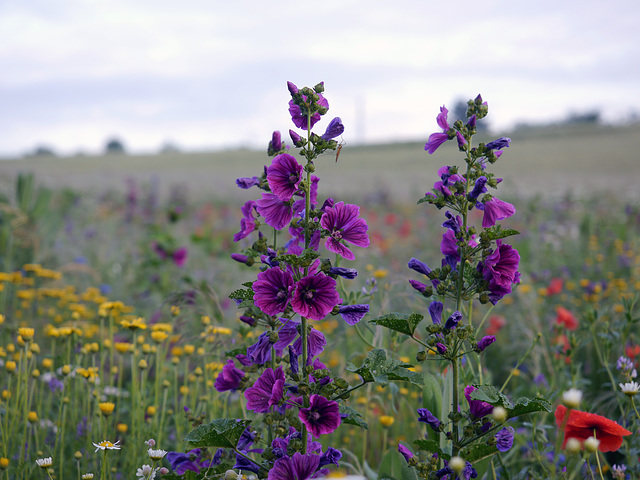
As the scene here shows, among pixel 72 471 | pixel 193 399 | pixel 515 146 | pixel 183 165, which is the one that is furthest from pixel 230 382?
pixel 515 146

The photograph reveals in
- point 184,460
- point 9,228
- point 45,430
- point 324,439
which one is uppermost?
point 9,228

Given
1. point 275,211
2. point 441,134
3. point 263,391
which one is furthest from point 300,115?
point 263,391

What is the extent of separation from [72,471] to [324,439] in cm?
110

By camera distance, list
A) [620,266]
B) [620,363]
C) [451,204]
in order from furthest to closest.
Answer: [620,266]
[620,363]
[451,204]

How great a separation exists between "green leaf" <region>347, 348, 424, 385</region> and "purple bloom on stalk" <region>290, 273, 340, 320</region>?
0.16 m

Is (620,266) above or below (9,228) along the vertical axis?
below

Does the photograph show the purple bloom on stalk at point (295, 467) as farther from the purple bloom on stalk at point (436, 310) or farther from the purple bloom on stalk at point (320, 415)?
the purple bloom on stalk at point (436, 310)

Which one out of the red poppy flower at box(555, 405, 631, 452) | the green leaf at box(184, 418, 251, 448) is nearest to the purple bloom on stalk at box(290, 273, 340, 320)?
the green leaf at box(184, 418, 251, 448)

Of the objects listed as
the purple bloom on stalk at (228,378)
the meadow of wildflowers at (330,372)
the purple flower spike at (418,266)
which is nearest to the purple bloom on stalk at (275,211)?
the meadow of wildflowers at (330,372)

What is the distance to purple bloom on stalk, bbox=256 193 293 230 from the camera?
1554mm

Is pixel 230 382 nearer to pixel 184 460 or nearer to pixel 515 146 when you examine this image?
pixel 184 460

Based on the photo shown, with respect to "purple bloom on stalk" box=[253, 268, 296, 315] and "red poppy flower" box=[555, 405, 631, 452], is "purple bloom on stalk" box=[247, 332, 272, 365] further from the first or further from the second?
"red poppy flower" box=[555, 405, 631, 452]

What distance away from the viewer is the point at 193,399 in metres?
2.44

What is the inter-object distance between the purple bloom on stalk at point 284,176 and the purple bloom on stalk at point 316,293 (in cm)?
24
